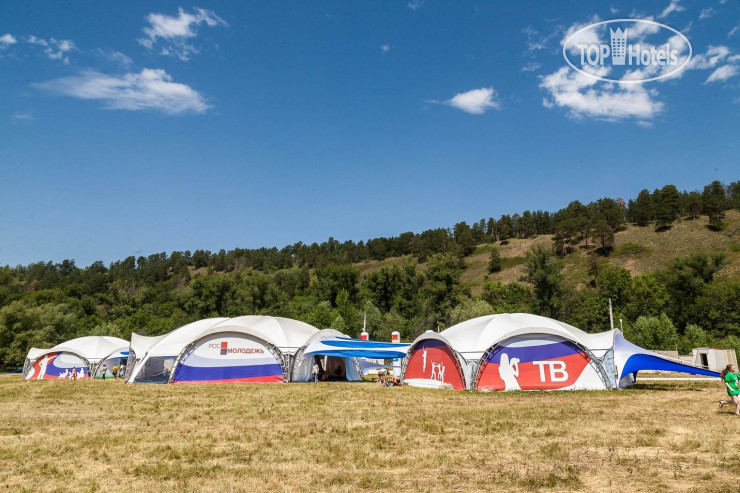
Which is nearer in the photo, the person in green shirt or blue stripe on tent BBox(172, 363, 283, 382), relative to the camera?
the person in green shirt

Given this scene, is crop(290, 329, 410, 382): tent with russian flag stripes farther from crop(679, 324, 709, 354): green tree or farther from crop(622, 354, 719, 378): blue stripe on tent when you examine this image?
crop(679, 324, 709, 354): green tree

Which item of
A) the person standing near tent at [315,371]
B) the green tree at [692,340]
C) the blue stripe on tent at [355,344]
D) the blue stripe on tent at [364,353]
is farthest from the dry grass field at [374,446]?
the green tree at [692,340]

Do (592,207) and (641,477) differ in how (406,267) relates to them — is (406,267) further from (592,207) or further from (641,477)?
(641,477)

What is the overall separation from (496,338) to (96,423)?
51.5 ft

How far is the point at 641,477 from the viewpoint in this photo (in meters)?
6.79

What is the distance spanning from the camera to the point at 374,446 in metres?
9.02

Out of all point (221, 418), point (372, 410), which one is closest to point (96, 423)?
point (221, 418)

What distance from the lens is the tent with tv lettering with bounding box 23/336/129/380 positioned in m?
35.3

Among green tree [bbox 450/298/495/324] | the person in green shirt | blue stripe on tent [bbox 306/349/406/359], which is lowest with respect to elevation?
the person in green shirt

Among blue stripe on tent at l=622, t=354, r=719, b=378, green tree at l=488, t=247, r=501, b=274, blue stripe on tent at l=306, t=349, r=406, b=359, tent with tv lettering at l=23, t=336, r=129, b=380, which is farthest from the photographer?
green tree at l=488, t=247, r=501, b=274

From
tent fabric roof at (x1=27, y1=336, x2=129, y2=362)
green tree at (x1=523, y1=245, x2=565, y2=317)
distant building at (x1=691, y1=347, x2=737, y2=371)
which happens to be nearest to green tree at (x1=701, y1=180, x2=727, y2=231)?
green tree at (x1=523, y1=245, x2=565, y2=317)

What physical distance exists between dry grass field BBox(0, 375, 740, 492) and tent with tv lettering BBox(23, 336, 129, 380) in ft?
70.8

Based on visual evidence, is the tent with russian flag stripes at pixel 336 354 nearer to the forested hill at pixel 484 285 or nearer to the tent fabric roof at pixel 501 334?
the tent fabric roof at pixel 501 334

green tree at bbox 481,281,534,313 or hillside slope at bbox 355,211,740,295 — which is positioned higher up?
hillside slope at bbox 355,211,740,295
